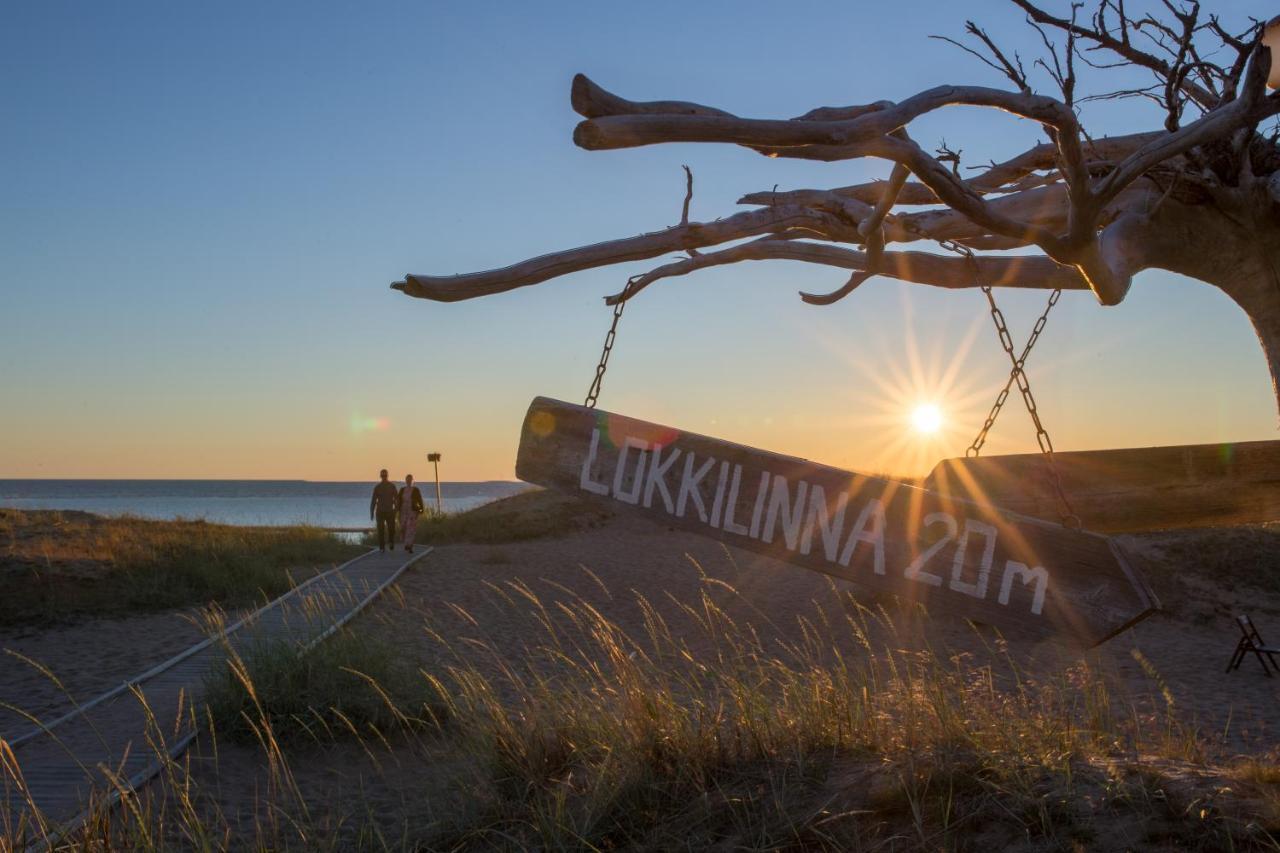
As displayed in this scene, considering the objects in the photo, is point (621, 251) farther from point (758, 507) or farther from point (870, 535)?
point (870, 535)

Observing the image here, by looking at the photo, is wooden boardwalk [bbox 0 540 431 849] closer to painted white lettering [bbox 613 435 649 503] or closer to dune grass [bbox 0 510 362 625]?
painted white lettering [bbox 613 435 649 503]

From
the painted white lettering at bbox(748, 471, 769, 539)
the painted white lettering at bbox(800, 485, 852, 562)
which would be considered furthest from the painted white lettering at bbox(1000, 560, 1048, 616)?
the painted white lettering at bbox(748, 471, 769, 539)

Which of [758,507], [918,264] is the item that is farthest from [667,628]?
[758,507]

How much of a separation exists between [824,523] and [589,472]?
0.70 meters

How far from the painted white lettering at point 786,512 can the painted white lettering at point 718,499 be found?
13 cm

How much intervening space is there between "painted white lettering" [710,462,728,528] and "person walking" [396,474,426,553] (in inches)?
772

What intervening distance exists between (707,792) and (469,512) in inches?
1028

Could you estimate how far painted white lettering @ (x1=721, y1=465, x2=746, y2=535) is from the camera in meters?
2.70

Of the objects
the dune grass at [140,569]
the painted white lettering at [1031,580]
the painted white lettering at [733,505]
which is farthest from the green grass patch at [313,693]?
the painted white lettering at [1031,580]

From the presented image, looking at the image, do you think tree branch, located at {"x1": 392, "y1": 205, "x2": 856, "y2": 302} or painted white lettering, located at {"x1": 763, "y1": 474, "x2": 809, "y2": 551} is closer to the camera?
painted white lettering, located at {"x1": 763, "y1": 474, "x2": 809, "y2": 551}

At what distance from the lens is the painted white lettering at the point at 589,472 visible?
2.85 meters

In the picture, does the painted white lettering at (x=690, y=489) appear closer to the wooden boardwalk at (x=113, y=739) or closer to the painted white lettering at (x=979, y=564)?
the painted white lettering at (x=979, y=564)

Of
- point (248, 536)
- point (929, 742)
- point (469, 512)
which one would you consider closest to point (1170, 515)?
point (929, 742)

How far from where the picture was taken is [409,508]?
2214 centimetres
